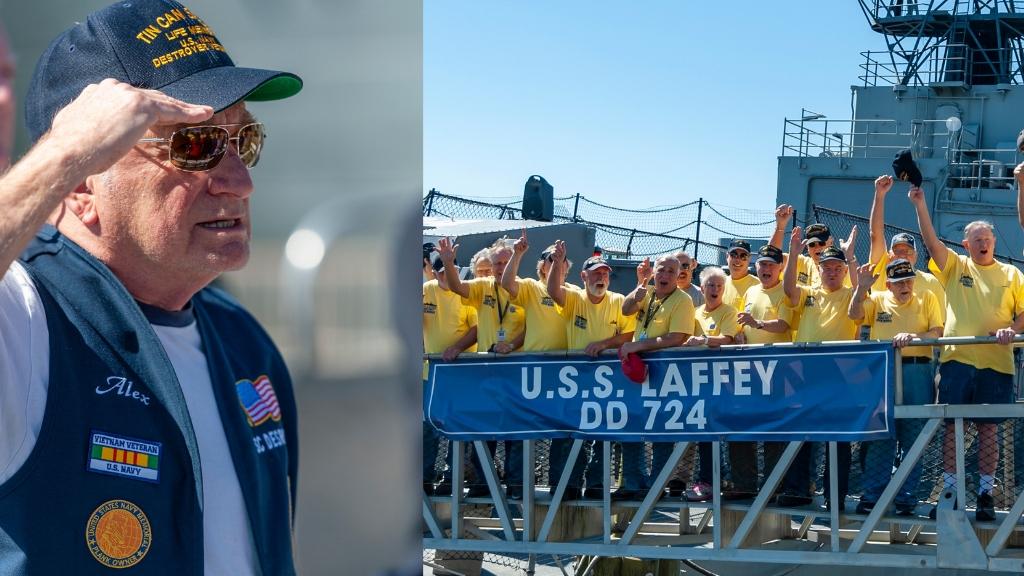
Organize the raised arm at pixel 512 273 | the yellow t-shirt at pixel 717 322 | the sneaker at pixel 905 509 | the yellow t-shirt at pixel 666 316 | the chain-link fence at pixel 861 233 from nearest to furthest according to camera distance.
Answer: the sneaker at pixel 905 509 → the yellow t-shirt at pixel 666 316 → the yellow t-shirt at pixel 717 322 → the raised arm at pixel 512 273 → the chain-link fence at pixel 861 233

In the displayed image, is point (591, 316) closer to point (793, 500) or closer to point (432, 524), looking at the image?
point (793, 500)

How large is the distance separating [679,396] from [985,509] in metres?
1.82

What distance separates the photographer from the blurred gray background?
117 cm

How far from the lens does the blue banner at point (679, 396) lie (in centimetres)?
632

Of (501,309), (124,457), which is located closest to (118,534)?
(124,457)

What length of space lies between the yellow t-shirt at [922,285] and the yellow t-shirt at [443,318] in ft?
8.74

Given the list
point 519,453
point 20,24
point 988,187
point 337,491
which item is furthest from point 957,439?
point 988,187

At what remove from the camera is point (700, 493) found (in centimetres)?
702

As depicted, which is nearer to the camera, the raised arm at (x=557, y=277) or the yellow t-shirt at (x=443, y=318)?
the raised arm at (x=557, y=277)

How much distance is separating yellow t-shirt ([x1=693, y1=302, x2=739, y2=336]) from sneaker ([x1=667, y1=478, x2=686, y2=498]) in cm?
99

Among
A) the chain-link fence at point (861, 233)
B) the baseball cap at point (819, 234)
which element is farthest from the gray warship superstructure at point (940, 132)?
the baseball cap at point (819, 234)

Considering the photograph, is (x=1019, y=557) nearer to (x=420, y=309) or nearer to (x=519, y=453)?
(x=519, y=453)

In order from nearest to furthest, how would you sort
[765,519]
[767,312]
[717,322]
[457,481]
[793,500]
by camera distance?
[793,500]
[767,312]
[717,322]
[765,519]
[457,481]

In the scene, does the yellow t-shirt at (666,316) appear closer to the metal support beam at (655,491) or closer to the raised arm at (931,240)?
the metal support beam at (655,491)
